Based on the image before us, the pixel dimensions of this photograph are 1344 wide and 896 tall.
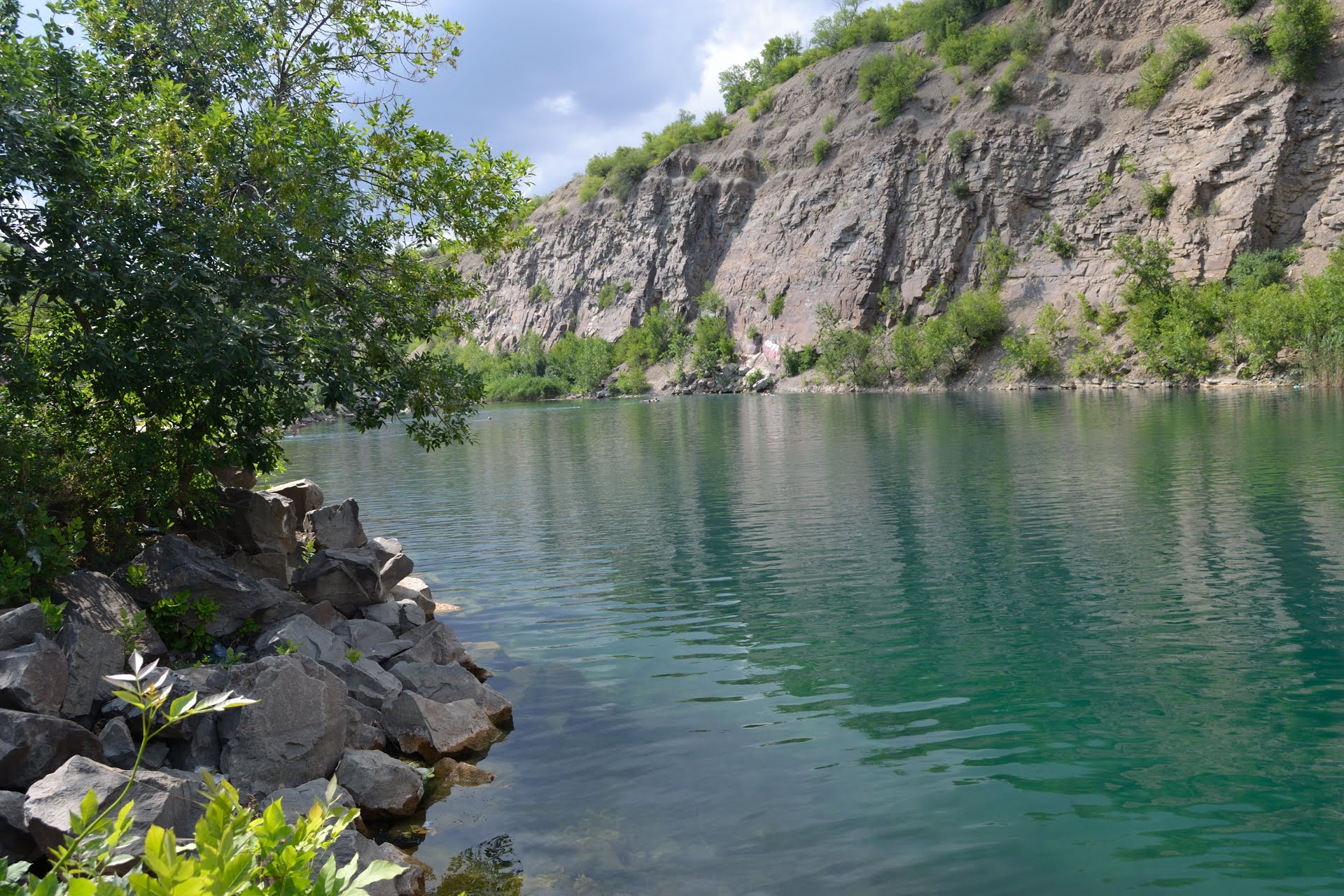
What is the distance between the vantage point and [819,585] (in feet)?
48.5

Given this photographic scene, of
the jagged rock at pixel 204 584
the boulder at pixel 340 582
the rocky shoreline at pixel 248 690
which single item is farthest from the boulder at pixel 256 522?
the jagged rock at pixel 204 584

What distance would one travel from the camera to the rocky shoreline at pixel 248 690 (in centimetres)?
622

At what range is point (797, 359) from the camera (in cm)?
9694

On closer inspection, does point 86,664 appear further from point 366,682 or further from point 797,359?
point 797,359

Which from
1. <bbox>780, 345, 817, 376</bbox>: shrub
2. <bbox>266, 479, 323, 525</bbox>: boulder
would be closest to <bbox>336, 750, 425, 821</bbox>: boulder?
<bbox>266, 479, 323, 525</bbox>: boulder

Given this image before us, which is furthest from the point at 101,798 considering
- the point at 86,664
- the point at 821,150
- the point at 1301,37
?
the point at 821,150

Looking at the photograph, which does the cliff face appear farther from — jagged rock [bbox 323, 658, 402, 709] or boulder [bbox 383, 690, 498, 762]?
boulder [bbox 383, 690, 498, 762]

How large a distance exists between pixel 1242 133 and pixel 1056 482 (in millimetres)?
61838

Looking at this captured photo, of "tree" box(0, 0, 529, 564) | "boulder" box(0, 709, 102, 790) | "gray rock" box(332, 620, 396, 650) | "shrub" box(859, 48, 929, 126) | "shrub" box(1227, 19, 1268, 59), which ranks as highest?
"shrub" box(859, 48, 929, 126)

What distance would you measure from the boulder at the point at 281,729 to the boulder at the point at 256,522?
447 centimetres

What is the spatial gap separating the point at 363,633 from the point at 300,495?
4488 mm

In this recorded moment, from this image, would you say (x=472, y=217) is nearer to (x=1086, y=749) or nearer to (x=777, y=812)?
(x=777, y=812)

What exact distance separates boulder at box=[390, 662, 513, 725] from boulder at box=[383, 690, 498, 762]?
1.10ft

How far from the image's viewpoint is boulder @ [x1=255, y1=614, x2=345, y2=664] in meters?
9.72
